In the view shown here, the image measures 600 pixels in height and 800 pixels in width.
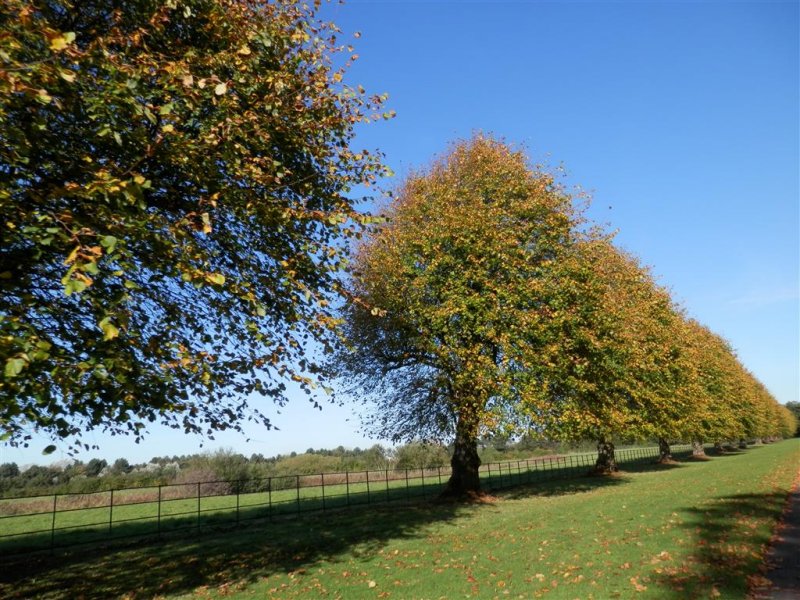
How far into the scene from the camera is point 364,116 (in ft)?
36.6

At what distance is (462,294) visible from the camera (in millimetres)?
20344

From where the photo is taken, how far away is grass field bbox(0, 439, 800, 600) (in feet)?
28.6

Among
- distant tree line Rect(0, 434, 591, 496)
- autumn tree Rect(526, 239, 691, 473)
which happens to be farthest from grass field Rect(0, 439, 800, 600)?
distant tree line Rect(0, 434, 591, 496)

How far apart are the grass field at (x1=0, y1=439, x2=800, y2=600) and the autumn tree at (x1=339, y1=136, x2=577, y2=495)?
16.7 ft

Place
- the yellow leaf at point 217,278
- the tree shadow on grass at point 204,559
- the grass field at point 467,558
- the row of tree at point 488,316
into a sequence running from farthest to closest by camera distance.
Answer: the row of tree at point 488,316, the tree shadow on grass at point 204,559, the grass field at point 467,558, the yellow leaf at point 217,278

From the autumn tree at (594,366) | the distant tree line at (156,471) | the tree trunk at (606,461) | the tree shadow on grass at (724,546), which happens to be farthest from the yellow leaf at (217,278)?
the tree trunk at (606,461)

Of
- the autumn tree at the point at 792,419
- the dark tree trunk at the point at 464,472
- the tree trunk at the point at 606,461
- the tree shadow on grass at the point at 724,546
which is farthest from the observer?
the autumn tree at the point at 792,419

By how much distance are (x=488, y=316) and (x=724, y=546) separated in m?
10.5

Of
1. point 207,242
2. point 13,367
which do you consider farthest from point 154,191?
point 13,367

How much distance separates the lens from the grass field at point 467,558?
28.6 feet

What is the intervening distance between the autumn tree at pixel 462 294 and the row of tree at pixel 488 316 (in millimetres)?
62

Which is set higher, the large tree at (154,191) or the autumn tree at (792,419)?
the large tree at (154,191)

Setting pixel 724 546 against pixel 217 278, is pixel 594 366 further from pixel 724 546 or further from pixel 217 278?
pixel 217 278

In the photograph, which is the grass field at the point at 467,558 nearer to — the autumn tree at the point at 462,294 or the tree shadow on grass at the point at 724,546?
the tree shadow on grass at the point at 724,546
